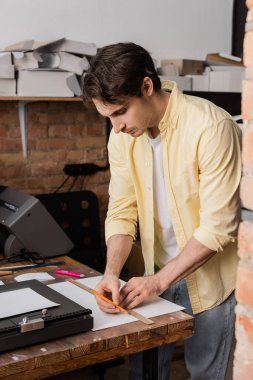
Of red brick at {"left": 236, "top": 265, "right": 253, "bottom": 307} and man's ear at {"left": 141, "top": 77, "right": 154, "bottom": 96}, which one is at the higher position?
man's ear at {"left": 141, "top": 77, "right": 154, "bottom": 96}

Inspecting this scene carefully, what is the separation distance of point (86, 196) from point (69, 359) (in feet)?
5.58

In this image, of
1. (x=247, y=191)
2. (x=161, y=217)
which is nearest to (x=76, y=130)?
(x=161, y=217)

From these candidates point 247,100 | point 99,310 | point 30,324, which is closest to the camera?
point 247,100

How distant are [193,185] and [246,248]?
87 centimetres

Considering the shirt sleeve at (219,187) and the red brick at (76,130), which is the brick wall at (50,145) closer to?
the red brick at (76,130)

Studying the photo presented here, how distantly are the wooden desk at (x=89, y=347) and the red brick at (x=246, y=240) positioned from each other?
2.11 ft

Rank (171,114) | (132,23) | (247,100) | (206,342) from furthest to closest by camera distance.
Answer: (132,23) < (206,342) < (171,114) < (247,100)

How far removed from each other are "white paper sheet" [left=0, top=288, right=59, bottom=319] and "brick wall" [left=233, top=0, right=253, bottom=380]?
0.66 metres

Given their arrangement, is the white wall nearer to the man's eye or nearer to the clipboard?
the man's eye

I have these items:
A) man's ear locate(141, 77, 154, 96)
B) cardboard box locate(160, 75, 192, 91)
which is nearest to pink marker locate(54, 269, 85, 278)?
man's ear locate(141, 77, 154, 96)

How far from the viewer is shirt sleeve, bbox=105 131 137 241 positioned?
192cm

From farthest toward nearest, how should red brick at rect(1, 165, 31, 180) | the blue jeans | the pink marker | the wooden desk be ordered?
red brick at rect(1, 165, 31, 180) → the pink marker → the blue jeans → the wooden desk

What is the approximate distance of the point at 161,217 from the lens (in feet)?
6.21

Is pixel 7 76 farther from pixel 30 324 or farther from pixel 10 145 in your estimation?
pixel 30 324
